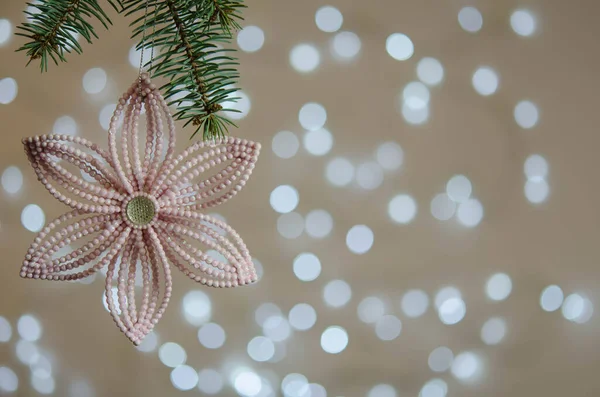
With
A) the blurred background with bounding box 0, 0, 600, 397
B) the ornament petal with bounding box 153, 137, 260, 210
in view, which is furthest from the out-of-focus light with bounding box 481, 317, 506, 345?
the ornament petal with bounding box 153, 137, 260, 210

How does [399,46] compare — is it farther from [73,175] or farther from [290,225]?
[73,175]

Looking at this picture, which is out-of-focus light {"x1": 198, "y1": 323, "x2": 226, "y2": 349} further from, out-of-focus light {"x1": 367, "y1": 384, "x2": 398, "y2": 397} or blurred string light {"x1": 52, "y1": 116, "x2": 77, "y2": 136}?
blurred string light {"x1": 52, "y1": 116, "x2": 77, "y2": 136}

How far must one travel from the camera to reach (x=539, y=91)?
43.2 inches

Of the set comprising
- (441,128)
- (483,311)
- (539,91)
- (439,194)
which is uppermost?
(539,91)

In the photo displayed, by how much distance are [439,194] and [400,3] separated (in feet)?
1.17

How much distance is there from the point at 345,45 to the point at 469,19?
0.76ft

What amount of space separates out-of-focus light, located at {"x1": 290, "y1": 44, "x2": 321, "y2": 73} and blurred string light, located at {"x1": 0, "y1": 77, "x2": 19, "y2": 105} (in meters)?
0.50

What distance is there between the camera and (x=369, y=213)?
1.08m

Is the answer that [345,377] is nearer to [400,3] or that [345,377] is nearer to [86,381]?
[86,381]

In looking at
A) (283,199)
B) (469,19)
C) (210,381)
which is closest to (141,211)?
(283,199)

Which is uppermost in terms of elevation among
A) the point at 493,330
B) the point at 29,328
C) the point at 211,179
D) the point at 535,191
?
the point at 535,191

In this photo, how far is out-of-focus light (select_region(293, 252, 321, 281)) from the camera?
1.07 meters

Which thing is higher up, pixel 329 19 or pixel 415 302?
pixel 329 19

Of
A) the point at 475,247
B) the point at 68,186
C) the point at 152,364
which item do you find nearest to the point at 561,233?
the point at 475,247
